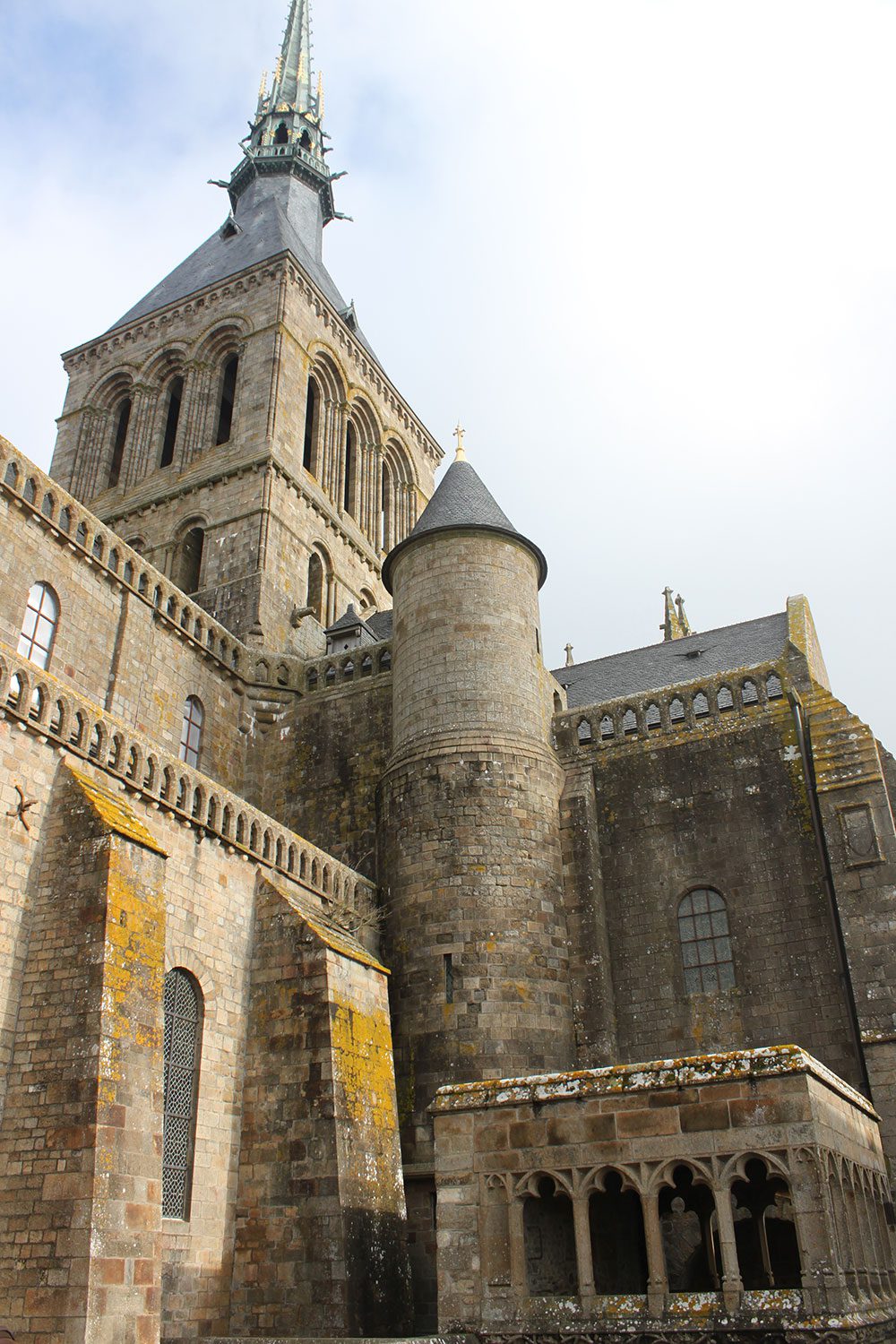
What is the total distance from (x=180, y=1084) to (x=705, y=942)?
7507 millimetres

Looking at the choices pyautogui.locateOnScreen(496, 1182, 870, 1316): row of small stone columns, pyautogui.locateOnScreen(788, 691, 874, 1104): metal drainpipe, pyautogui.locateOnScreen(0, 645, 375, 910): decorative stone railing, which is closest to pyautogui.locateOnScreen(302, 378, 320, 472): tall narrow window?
pyautogui.locateOnScreen(0, 645, 375, 910): decorative stone railing

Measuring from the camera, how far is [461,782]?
659 inches

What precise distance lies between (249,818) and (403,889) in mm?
2873

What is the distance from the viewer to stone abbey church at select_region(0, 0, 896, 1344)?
344 inches

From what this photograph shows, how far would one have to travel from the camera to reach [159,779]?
13.3 meters

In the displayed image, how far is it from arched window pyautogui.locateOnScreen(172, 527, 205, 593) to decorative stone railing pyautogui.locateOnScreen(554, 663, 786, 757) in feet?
36.6

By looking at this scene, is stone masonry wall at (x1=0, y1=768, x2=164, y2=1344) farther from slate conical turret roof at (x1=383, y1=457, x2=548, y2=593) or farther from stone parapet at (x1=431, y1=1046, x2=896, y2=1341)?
slate conical turret roof at (x1=383, y1=457, x2=548, y2=593)

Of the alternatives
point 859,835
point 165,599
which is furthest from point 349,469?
point 859,835

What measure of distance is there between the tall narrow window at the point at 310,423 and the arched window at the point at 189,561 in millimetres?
3666

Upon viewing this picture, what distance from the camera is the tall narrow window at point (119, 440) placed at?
30344 mm

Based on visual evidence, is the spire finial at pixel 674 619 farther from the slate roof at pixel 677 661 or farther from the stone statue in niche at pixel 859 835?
the stone statue in niche at pixel 859 835

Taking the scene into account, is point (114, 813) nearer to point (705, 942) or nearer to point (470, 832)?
point (470, 832)

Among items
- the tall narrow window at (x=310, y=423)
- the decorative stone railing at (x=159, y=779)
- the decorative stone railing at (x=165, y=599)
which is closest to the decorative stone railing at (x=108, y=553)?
the decorative stone railing at (x=165, y=599)

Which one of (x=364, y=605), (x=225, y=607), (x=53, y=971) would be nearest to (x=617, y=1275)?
(x=53, y=971)
